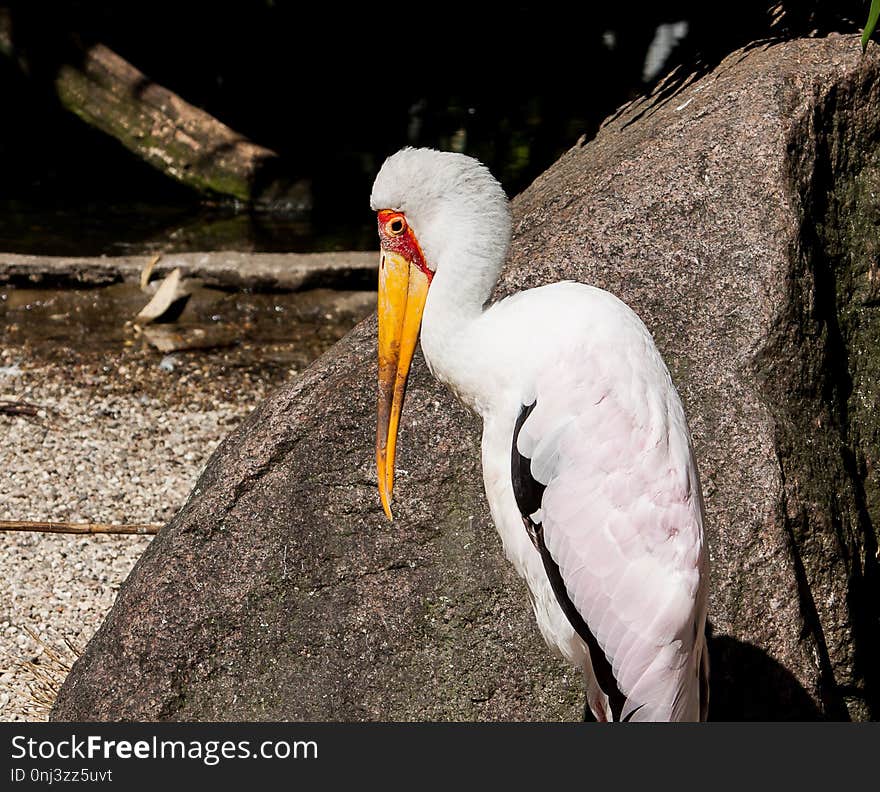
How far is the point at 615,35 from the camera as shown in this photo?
8.19 meters

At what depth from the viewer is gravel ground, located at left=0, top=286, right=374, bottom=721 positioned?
388cm

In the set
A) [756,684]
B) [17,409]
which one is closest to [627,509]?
[756,684]

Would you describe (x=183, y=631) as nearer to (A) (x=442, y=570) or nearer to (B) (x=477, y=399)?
(A) (x=442, y=570)

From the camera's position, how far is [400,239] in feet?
8.93

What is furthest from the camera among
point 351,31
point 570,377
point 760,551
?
point 351,31

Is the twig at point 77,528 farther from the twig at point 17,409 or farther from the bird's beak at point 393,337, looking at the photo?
the bird's beak at point 393,337

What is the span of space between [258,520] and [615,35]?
6.04 m

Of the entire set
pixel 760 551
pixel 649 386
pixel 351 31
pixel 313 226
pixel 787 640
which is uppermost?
pixel 351 31

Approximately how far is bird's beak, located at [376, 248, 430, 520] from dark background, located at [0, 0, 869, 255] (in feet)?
16.9

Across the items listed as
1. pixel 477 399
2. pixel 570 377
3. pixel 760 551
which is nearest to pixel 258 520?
pixel 477 399

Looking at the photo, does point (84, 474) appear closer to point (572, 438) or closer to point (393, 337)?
point (393, 337)

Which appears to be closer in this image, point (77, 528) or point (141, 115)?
point (77, 528)

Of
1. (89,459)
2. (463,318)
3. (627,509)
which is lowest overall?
(627,509)

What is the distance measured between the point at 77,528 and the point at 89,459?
623 mm
